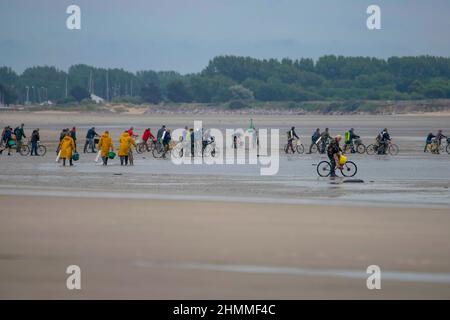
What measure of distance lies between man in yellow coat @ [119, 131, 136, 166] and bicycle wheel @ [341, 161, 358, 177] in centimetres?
945

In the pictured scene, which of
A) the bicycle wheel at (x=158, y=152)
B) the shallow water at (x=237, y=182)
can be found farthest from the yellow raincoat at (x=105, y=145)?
the bicycle wheel at (x=158, y=152)

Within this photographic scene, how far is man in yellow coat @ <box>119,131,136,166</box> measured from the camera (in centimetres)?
4122

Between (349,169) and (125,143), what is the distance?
10.2 meters

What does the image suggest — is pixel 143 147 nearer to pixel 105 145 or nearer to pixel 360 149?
pixel 360 149

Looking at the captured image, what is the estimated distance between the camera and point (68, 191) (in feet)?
96.2

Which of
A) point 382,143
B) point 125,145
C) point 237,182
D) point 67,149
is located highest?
point 125,145

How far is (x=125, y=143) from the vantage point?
4188cm

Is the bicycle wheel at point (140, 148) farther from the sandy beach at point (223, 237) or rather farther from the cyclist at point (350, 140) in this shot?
the sandy beach at point (223, 237)

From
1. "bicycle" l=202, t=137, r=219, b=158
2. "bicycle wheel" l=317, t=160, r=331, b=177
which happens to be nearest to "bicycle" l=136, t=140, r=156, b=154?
"bicycle" l=202, t=137, r=219, b=158

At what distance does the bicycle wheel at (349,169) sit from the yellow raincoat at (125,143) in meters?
9.43

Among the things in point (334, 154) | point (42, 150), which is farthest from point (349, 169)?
point (42, 150)

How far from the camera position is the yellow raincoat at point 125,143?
4119 cm
